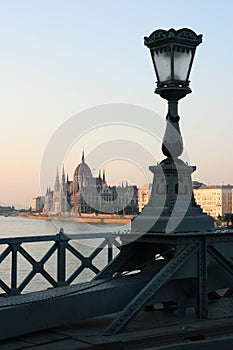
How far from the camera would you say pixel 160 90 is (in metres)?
8.12

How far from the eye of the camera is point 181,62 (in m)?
8.05

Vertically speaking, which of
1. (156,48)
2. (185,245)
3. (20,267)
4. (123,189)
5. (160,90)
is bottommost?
(20,267)

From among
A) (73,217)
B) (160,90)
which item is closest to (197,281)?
(73,217)

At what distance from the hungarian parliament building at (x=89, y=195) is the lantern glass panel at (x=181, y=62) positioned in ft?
5.41

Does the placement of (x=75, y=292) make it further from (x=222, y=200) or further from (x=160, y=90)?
(x=222, y=200)

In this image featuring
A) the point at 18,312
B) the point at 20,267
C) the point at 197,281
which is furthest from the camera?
the point at 20,267

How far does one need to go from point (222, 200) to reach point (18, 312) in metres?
153

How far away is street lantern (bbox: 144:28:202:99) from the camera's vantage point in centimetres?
794

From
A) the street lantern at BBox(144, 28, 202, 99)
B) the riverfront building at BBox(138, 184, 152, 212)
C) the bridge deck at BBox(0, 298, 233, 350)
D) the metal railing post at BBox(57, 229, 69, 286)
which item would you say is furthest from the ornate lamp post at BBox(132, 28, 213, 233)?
the metal railing post at BBox(57, 229, 69, 286)

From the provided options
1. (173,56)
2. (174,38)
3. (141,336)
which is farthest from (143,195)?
(141,336)

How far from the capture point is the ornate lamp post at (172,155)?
25.6 feet

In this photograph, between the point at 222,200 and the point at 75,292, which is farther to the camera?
the point at 222,200

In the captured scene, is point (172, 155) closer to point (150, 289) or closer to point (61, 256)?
point (150, 289)

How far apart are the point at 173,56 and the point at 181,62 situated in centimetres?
14
